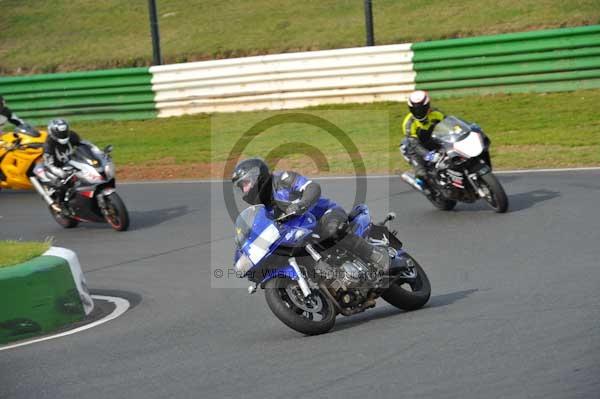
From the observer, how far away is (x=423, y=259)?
1045cm

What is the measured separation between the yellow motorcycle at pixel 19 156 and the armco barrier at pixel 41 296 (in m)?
6.68

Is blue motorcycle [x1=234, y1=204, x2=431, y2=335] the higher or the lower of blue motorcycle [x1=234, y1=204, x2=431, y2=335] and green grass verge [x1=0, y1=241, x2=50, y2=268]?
the higher

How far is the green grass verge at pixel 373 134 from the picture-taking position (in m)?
16.2

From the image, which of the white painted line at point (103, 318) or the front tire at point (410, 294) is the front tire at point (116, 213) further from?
the front tire at point (410, 294)

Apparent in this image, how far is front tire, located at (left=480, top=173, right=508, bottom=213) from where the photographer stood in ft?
39.4

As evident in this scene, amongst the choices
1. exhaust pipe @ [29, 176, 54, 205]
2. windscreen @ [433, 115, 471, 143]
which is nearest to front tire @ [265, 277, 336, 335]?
windscreen @ [433, 115, 471, 143]

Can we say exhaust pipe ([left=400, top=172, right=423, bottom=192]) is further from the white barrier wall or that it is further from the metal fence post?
the metal fence post

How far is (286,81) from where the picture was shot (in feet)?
67.1

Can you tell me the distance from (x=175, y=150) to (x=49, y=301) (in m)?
10.9

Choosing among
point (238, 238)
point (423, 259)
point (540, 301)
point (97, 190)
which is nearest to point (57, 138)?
point (97, 190)

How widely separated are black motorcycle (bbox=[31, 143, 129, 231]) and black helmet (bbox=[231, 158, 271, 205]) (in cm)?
618

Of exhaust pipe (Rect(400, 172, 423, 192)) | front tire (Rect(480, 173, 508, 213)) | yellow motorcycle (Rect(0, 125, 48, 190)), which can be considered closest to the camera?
front tire (Rect(480, 173, 508, 213))

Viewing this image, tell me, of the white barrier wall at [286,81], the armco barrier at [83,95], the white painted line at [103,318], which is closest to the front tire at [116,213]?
the white painted line at [103,318]

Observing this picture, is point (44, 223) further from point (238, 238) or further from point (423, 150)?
point (238, 238)
